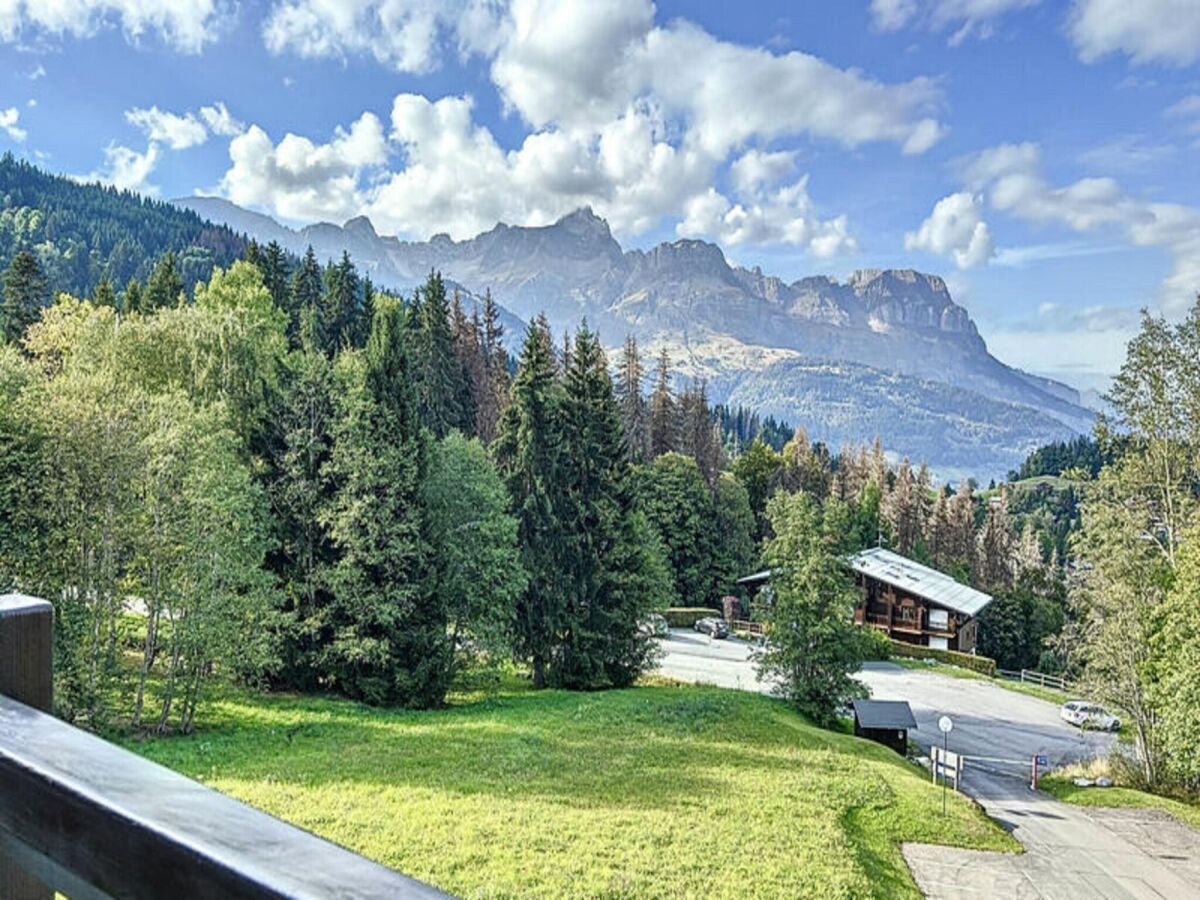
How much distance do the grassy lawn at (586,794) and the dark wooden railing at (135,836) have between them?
20.3ft

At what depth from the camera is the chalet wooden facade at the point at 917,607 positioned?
160 feet

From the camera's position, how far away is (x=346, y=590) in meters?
22.0

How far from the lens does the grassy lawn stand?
34.8 ft

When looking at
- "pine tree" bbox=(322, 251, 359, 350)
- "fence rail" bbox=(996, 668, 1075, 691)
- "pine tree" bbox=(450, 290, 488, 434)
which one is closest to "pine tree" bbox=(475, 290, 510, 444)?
"pine tree" bbox=(450, 290, 488, 434)

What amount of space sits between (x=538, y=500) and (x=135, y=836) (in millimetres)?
27371

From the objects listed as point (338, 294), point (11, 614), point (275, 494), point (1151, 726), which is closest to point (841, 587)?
point (1151, 726)

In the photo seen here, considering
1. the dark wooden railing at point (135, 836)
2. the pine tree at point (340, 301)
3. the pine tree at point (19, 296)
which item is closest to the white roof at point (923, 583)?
the pine tree at point (340, 301)

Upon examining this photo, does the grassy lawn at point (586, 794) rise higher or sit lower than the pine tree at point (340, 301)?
lower

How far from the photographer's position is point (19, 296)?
3819 centimetres

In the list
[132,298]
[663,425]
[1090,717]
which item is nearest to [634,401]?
[663,425]

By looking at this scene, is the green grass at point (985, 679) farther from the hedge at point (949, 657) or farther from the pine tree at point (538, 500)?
the pine tree at point (538, 500)

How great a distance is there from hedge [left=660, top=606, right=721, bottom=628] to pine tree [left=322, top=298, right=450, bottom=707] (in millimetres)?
26509

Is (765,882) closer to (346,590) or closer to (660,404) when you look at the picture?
(346,590)

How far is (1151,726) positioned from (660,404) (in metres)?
40.4
